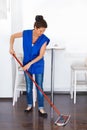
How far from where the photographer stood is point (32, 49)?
11.2 feet

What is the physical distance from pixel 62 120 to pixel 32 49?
0.99 metres

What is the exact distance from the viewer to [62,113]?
3686 millimetres

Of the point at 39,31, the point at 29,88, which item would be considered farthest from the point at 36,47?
the point at 29,88

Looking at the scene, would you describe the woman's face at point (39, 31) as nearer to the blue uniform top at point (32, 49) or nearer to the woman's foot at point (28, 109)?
the blue uniform top at point (32, 49)

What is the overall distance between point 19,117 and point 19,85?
812mm

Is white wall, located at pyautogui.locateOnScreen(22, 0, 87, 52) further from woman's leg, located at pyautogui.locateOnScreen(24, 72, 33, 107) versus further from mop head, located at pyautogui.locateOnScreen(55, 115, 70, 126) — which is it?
mop head, located at pyautogui.locateOnScreen(55, 115, 70, 126)

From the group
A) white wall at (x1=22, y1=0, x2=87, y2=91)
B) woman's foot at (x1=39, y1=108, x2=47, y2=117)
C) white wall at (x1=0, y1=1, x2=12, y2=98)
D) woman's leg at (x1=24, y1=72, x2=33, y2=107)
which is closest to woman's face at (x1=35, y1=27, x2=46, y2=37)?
woman's leg at (x1=24, y1=72, x2=33, y2=107)

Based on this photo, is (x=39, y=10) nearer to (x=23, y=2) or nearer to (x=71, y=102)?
(x=23, y=2)

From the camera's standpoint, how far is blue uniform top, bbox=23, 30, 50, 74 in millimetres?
3406

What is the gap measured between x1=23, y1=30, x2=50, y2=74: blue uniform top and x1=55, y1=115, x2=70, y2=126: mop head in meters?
0.65

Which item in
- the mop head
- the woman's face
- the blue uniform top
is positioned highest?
the woman's face

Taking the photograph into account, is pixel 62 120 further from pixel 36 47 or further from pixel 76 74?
pixel 76 74

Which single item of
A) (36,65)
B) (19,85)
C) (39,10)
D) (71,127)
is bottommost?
(71,127)

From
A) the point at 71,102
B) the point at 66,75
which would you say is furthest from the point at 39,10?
the point at 71,102
